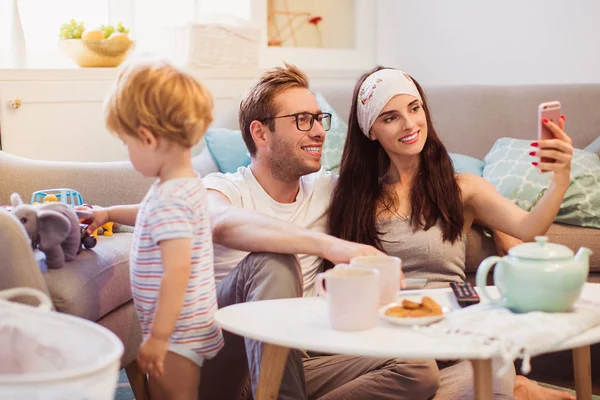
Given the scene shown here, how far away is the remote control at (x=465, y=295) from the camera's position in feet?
5.37

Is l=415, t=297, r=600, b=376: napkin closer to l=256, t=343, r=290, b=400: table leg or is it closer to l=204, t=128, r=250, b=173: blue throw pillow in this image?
l=256, t=343, r=290, b=400: table leg

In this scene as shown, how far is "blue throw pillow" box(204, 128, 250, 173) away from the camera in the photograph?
2.84m

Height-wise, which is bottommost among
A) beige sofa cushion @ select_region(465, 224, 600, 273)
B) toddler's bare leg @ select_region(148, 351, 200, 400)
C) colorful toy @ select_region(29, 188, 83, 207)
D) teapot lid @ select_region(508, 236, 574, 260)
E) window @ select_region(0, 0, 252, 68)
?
toddler's bare leg @ select_region(148, 351, 200, 400)

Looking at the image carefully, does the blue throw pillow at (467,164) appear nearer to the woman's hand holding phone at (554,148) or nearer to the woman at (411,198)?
the woman at (411,198)

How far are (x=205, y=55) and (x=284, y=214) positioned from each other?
1.71 metres

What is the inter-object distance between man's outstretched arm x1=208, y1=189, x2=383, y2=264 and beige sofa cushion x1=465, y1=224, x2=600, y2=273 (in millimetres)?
827

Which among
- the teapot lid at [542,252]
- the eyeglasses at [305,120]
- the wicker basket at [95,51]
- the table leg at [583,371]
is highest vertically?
the wicker basket at [95,51]

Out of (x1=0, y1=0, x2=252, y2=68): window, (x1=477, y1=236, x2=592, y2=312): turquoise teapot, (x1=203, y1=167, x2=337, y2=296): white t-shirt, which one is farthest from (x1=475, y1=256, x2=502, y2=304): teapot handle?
(x1=0, y1=0, x2=252, y2=68): window

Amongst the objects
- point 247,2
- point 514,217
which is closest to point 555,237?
point 514,217

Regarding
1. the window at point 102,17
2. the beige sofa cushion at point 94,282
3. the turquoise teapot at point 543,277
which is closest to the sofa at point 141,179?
the beige sofa cushion at point 94,282

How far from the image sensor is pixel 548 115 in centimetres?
187

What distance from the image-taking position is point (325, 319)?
154 cm

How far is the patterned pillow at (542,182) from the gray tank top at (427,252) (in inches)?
23.4

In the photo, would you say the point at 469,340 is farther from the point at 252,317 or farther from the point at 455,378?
the point at 455,378
